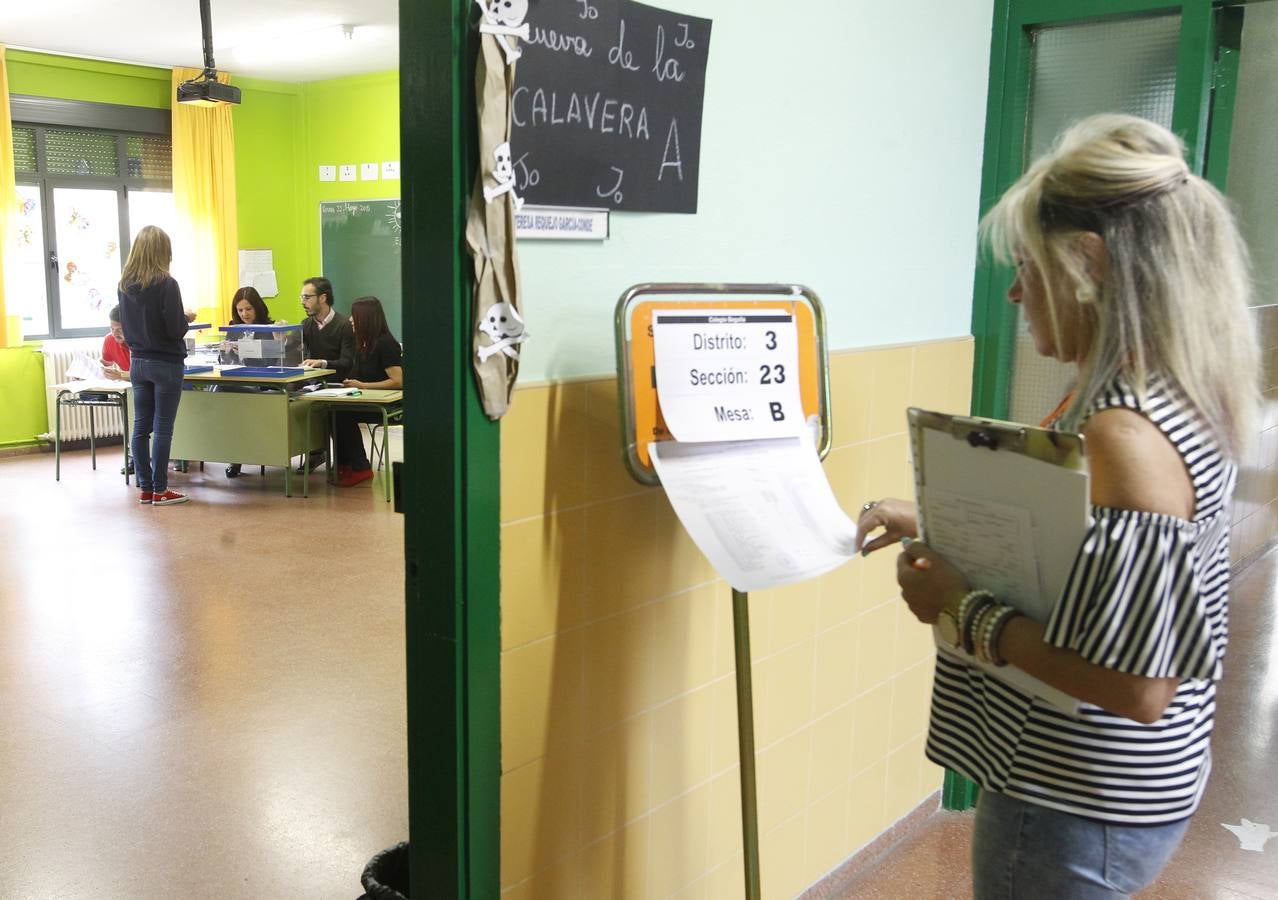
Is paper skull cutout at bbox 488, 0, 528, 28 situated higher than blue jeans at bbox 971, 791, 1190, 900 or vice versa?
paper skull cutout at bbox 488, 0, 528, 28

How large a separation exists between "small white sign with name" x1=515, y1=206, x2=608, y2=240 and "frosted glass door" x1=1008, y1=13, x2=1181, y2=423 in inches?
58.3

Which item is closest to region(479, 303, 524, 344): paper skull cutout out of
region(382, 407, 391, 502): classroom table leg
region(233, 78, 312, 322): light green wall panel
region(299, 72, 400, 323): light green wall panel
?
region(382, 407, 391, 502): classroom table leg

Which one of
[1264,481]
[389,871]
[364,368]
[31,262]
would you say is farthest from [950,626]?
[31,262]

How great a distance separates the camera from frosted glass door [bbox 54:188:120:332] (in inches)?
340

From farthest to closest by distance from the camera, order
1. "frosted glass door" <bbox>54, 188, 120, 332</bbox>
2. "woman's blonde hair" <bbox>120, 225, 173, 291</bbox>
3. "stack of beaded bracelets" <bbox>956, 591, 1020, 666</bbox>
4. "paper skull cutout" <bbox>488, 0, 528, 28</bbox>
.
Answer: "frosted glass door" <bbox>54, 188, 120, 332</bbox>
"woman's blonde hair" <bbox>120, 225, 173, 291</bbox>
"paper skull cutout" <bbox>488, 0, 528, 28</bbox>
"stack of beaded bracelets" <bbox>956, 591, 1020, 666</bbox>

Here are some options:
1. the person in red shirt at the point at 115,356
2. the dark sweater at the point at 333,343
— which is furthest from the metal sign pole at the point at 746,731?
the person in red shirt at the point at 115,356

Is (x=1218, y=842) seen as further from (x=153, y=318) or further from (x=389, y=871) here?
(x=153, y=318)

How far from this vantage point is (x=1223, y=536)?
1.22 metres

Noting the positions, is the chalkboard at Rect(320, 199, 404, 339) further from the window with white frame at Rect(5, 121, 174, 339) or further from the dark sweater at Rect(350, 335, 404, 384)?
the dark sweater at Rect(350, 335, 404, 384)

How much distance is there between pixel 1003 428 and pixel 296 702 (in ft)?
9.90

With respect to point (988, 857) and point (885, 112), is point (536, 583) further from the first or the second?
point (885, 112)

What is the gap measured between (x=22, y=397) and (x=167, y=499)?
→ 8.81ft

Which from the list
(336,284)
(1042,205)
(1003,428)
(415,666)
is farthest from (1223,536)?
(336,284)

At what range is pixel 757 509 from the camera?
5.13ft
